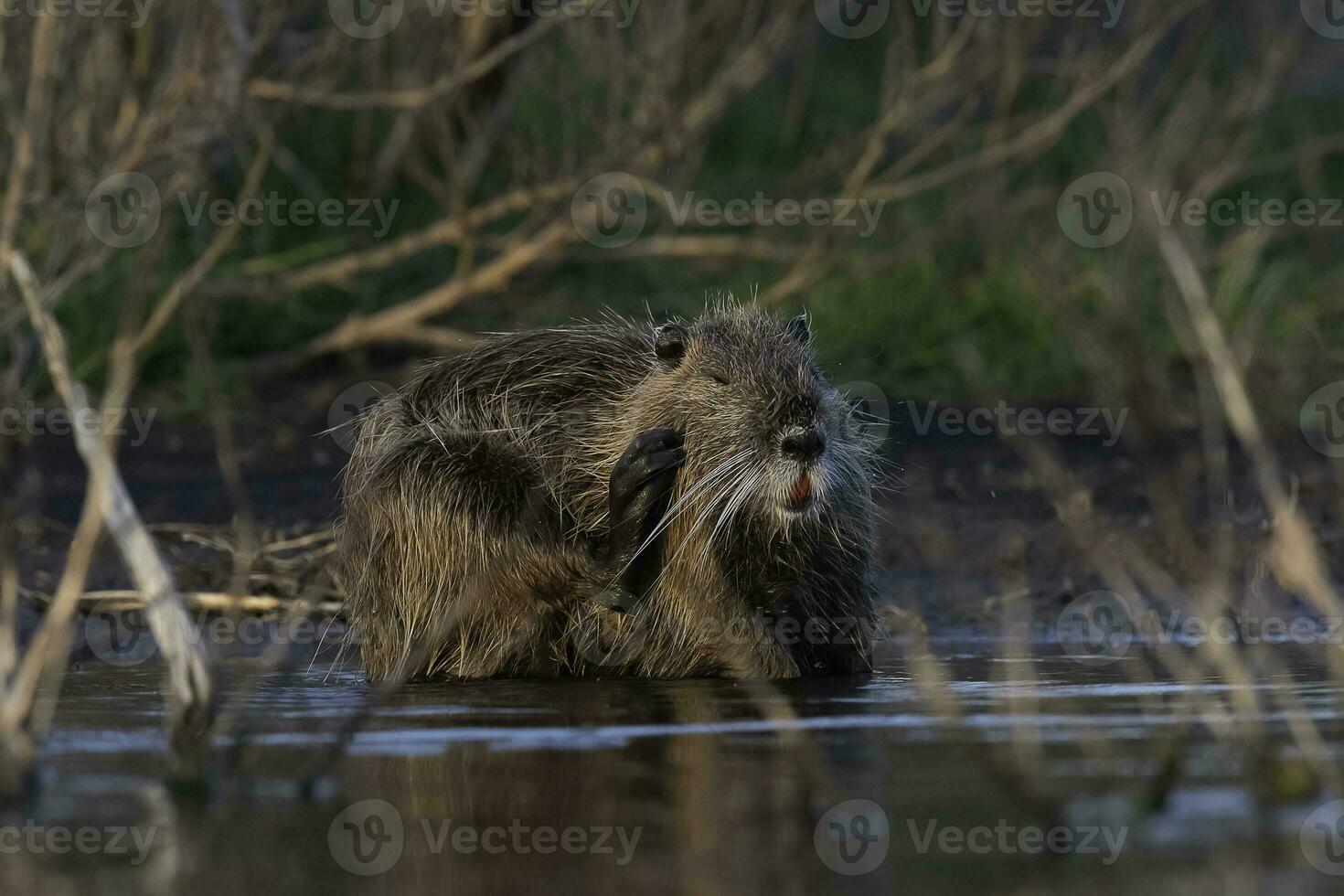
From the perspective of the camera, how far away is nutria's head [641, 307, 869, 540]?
5039 mm

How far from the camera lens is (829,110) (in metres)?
11.4

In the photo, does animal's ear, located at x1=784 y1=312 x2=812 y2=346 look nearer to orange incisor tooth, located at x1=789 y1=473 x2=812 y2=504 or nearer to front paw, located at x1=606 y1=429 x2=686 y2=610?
front paw, located at x1=606 y1=429 x2=686 y2=610

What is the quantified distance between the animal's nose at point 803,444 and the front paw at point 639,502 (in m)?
0.30

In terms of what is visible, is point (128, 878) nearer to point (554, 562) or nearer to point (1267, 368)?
point (554, 562)

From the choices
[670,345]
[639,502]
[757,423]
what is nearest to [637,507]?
[639,502]

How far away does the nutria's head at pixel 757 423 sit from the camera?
5.04 m

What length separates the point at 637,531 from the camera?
5.22 meters

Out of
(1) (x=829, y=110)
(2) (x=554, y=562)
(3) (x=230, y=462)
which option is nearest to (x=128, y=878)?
(3) (x=230, y=462)

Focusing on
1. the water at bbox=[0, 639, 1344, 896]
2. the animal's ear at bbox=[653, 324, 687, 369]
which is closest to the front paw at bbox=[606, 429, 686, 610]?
the animal's ear at bbox=[653, 324, 687, 369]

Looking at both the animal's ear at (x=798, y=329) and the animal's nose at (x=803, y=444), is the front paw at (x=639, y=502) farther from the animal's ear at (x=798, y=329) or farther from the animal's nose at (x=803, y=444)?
the animal's ear at (x=798, y=329)

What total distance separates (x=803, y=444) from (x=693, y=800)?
1.64 m

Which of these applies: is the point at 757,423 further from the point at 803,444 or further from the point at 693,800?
the point at 693,800

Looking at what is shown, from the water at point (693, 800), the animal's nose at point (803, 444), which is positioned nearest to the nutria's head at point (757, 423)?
the animal's nose at point (803, 444)

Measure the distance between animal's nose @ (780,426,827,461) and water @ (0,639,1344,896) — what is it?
55 cm
